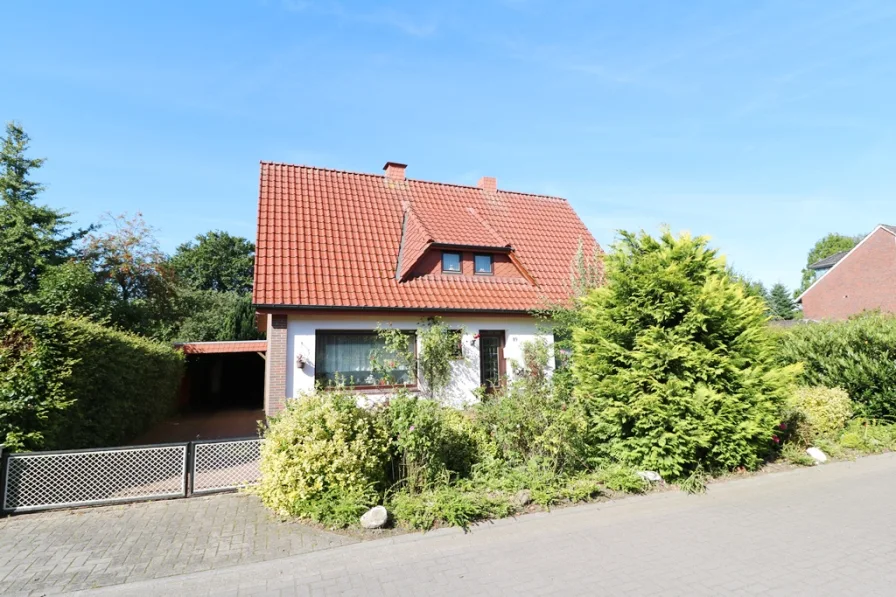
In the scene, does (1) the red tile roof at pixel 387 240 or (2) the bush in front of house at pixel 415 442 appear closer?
(2) the bush in front of house at pixel 415 442

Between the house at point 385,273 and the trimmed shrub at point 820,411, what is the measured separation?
18.7 ft

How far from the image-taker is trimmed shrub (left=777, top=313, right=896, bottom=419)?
10414 mm

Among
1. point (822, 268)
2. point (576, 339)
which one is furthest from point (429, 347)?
point (822, 268)

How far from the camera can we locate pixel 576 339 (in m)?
8.27

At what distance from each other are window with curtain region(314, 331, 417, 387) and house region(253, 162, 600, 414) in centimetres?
2

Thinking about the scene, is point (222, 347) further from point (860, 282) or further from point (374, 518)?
point (860, 282)

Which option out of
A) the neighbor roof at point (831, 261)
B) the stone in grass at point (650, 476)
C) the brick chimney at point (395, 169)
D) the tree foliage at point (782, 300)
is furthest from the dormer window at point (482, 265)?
the tree foliage at point (782, 300)

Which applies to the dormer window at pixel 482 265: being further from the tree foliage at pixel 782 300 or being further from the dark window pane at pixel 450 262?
the tree foliage at pixel 782 300

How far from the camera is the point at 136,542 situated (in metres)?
5.15

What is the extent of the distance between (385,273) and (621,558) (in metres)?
8.63

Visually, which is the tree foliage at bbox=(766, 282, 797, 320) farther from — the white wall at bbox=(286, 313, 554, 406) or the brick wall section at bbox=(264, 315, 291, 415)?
the brick wall section at bbox=(264, 315, 291, 415)

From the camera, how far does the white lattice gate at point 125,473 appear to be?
593 cm

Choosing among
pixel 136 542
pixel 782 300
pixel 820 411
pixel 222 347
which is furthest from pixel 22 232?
pixel 782 300

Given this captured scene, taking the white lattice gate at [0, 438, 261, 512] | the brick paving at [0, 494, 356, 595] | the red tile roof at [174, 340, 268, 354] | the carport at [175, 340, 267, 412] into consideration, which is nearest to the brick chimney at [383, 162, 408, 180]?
the red tile roof at [174, 340, 268, 354]
